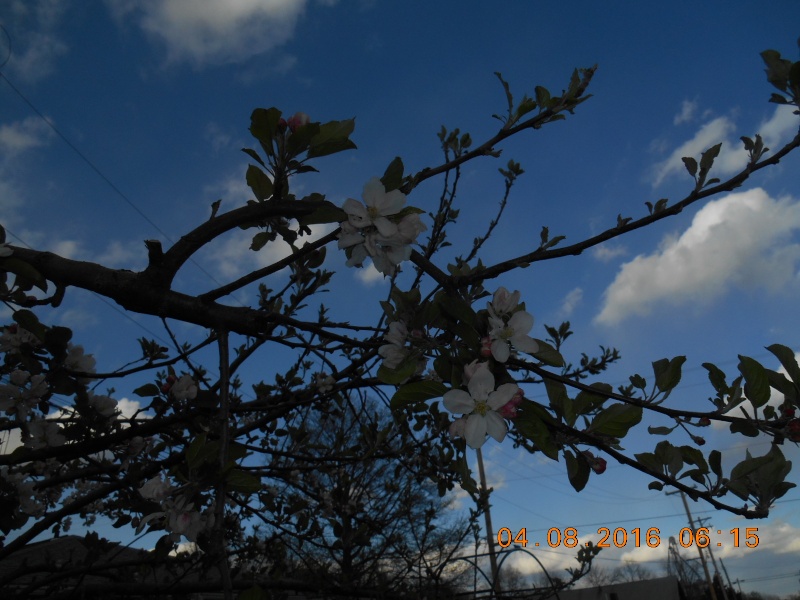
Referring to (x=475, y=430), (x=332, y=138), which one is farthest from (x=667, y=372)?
(x=332, y=138)

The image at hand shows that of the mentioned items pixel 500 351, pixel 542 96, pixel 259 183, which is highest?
pixel 542 96

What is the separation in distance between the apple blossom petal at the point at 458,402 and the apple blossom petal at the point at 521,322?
0.51 feet

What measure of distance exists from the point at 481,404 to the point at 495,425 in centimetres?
4

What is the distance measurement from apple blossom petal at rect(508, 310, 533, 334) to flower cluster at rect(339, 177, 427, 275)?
0.86 feet

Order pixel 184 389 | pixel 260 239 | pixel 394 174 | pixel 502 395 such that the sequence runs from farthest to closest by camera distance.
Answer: pixel 184 389 < pixel 260 239 < pixel 394 174 < pixel 502 395

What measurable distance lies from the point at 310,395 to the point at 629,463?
1.78m

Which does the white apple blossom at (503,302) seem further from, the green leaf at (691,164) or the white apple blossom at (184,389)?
the white apple blossom at (184,389)

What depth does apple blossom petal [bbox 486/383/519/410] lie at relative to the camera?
3.14ft

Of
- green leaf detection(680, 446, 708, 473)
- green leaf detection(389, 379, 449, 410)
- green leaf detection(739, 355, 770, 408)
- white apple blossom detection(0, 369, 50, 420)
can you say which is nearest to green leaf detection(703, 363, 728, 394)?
green leaf detection(739, 355, 770, 408)

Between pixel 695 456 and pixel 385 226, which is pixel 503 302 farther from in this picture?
pixel 695 456

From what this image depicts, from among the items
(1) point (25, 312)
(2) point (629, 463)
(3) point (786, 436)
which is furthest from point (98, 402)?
(3) point (786, 436)

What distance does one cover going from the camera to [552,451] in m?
1.03

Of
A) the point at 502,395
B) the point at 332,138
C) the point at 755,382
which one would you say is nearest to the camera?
the point at 502,395

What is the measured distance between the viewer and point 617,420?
3.40 ft
